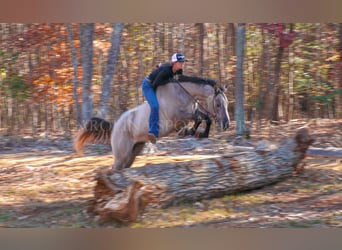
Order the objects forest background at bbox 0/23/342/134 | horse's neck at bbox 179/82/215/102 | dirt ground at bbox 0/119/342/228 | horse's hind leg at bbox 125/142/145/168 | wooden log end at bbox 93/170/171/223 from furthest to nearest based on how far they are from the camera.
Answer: horse's hind leg at bbox 125/142/145/168 → horse's neck at bbox 179/82/215/102 → forest background at bbox 0/23/342/134 → dirt ground at bbox 0/119/342/228 → wooden log end at bbox 93/170/171/223

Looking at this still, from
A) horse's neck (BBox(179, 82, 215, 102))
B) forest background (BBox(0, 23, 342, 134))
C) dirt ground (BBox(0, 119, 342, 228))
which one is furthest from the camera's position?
horse's neck (BBox(179, 82, 215, 102))

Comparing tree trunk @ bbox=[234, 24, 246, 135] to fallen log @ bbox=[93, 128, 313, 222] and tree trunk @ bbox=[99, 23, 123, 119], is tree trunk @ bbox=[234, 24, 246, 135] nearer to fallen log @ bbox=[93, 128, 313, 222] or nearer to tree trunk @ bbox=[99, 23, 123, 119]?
fallen log @ bbox=[93, 128, 313, 222]

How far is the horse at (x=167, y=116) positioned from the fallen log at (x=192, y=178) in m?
0.41

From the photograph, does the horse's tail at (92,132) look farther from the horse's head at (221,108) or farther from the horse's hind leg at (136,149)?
the horse's head at (221,108)

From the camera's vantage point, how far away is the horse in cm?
746

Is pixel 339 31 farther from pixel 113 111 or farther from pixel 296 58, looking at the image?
pixel 113 111

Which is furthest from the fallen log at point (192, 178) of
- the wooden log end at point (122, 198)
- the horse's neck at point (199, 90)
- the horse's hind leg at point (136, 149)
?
the horse's neck at point (199, 90)

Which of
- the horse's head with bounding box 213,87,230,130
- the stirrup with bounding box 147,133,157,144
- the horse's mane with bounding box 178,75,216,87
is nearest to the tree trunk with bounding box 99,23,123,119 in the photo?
the stirrup with bounding box 147,133,157,144

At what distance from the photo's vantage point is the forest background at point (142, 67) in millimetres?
7263

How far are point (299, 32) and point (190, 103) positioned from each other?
1.31 metres

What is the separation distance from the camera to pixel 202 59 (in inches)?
289

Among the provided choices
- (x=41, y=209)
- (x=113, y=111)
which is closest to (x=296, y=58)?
(x=113, y=111)

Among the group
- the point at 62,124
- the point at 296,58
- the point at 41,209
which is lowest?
the point at 41,209

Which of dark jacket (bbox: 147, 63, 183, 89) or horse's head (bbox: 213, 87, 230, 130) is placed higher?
dark jacket (bbox: 147, 63, 183, 89)
